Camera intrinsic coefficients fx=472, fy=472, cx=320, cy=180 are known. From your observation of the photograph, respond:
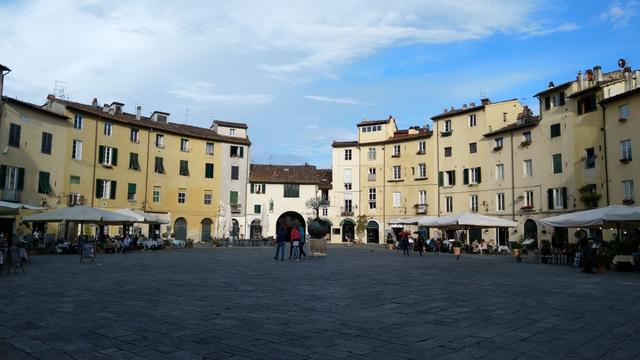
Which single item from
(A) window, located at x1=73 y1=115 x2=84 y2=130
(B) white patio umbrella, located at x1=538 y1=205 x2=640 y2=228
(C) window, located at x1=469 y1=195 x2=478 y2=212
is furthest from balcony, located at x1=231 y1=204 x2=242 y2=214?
(B) white patio umbrella, located at x1=538 y1=205 x2=640 y2=228

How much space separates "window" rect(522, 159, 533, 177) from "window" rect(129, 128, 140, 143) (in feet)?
119

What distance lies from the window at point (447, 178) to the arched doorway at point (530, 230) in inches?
393

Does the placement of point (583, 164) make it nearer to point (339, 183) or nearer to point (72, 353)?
point (339, 183)

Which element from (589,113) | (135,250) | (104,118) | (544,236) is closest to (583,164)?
(589,113)

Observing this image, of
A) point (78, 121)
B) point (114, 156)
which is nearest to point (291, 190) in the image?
point (114, 156)

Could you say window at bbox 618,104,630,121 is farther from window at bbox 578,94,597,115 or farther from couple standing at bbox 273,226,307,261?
couple standing at bbox 273,226,307,261

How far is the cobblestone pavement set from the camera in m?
5.70

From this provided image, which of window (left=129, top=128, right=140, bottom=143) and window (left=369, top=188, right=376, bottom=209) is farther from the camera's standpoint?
window (left=369, top=188, right=376, bottom=209)

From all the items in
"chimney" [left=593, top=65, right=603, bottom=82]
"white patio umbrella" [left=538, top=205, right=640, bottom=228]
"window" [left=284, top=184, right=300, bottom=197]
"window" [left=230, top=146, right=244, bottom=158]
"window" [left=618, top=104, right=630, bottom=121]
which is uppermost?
"chimney" [left=593, top=65, right=603, bottom=82]

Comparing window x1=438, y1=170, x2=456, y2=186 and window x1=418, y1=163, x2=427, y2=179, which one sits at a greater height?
window x1=418, y1=163, x2=427, y2=179

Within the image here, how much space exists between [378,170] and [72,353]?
5310 centimetres

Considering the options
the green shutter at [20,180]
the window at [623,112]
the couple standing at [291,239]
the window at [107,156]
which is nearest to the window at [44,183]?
the green shutter at [20,180]

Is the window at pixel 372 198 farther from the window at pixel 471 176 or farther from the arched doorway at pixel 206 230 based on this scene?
the arched doorway at pixel 206 230

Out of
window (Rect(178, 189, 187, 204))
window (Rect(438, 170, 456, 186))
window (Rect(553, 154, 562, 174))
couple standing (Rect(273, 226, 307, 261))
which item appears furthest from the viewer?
window (Rect(178, 189, 187, 204))
